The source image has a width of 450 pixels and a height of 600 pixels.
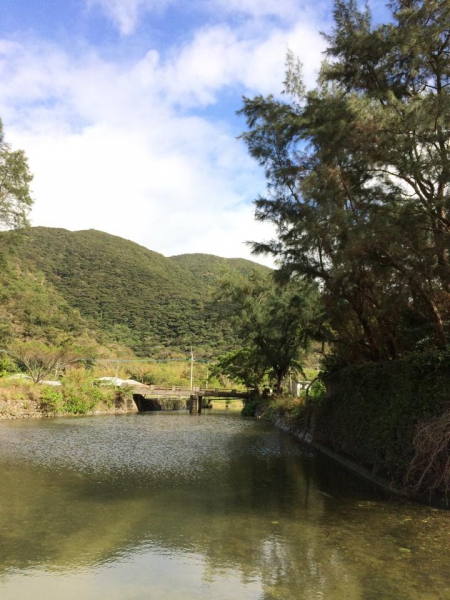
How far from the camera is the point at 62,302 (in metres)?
56.8

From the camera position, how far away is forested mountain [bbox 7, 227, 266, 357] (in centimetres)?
6147

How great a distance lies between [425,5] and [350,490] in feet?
27.8

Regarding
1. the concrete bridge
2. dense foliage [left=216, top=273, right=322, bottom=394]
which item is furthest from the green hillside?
dense foliage [left=216, top=273, right=322, bottom=394]

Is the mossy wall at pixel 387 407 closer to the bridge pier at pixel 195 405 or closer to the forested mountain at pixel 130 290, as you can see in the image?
the bridge pier at pixel 195 405

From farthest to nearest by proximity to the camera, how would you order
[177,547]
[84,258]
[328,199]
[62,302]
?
[84,258], [62,302], [328,199], [177,547]

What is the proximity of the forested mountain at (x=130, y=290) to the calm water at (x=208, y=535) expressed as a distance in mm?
43915

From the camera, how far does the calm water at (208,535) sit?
4.31m

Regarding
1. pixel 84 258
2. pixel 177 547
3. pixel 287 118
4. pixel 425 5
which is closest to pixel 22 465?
pixel 177 547

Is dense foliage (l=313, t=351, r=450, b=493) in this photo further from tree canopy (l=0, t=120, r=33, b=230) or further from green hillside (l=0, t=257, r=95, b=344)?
green hillside (l=0, t=257, r=95, b=344)

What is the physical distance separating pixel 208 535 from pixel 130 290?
66772 mm

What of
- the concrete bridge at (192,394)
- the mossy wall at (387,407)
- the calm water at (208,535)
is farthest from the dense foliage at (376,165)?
the concrete bridge at (192,394)

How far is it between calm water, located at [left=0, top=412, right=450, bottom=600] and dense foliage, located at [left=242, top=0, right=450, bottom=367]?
12.8 ft

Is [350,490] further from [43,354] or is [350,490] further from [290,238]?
[43,354]

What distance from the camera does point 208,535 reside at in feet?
19.3
